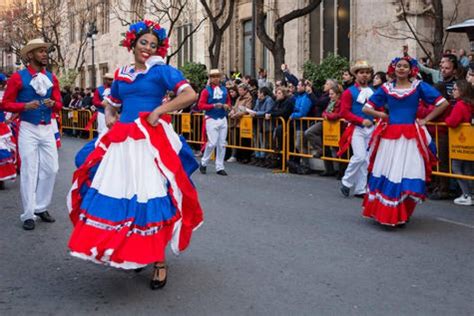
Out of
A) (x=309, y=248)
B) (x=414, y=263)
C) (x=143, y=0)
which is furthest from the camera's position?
(x=143, y=0)

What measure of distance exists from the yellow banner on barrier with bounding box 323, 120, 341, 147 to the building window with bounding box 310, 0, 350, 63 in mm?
8514

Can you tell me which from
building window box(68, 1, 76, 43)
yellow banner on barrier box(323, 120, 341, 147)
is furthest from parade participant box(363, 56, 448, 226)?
building window box(68, 1, 76, 43)

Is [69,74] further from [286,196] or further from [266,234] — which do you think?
[266,234]

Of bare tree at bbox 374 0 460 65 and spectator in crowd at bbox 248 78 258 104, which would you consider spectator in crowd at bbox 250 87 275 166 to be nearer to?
spectator in crowd at bbox 248 78 258 104

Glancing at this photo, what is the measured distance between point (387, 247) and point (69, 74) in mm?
38373

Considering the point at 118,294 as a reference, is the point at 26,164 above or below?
above

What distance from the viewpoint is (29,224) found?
7945 mm

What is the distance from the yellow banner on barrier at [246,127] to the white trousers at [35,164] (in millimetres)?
7916

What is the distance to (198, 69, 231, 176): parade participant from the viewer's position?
1374 centimetres

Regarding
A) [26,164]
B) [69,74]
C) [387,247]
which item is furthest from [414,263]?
[69,74]

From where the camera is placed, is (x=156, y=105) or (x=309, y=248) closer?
(x=156, y=105)

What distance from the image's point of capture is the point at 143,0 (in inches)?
1515

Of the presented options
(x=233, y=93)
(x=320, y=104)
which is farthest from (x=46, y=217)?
(x=233, y=93)

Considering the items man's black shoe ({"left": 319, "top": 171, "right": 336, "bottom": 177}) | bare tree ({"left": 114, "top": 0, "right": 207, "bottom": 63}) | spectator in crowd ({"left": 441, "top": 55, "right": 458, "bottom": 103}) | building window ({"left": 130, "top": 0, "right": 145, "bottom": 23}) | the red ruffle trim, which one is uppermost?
building window ({"left": 130, "top": 0, "right": 145, "bottom": 23})
